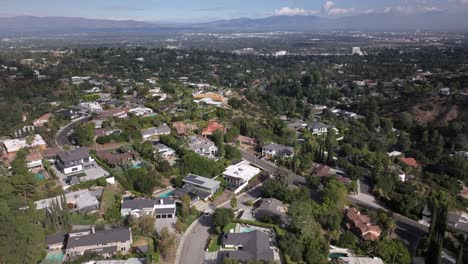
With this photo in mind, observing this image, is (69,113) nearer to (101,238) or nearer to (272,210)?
(101,238)

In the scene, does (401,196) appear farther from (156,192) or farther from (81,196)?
(81,196)

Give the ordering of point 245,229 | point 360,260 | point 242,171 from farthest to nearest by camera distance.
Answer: point 242,171 → point 245,229 → point 360,260

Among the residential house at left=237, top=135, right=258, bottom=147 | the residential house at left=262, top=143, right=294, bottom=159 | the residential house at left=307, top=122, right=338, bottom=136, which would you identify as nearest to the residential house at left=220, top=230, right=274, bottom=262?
the residential house at left=262, top=143, right=294, bottom=159

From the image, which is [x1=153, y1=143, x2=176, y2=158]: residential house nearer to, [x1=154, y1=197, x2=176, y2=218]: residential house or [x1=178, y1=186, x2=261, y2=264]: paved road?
[x1=154, y1=197, x2=176, y2=218]: residential house

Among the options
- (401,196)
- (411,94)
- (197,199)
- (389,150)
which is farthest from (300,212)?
(411,94)

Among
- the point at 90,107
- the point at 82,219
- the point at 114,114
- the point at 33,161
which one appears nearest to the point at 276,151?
the point at 82,219

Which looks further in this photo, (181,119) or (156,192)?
(181,119)
